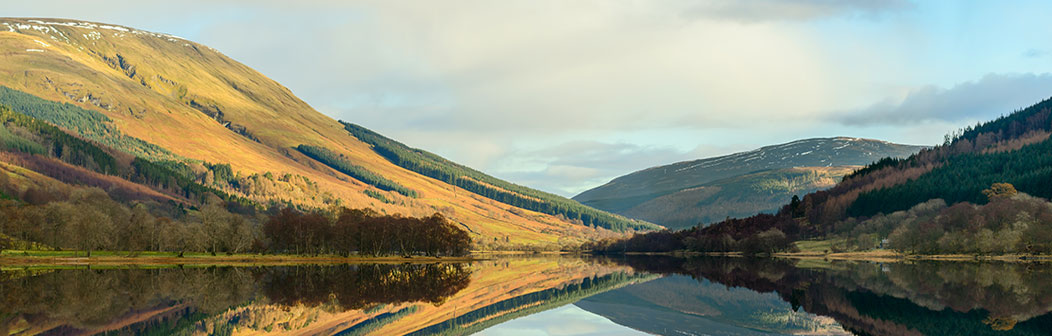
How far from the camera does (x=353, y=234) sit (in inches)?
5738

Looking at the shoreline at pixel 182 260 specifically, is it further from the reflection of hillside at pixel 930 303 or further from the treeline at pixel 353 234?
the reflection of hillside at pixel 930 303

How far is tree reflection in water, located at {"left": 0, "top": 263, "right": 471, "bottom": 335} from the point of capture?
37.1m

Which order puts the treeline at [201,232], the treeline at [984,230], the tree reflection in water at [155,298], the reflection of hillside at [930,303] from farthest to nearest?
the treeline at [984,230] < the treeline at [201,232] < the tree reflection in water at [155,298] < the reflection of hillside at [930,303]

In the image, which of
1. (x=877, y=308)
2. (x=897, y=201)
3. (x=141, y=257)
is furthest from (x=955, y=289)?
(x=897, y=201)

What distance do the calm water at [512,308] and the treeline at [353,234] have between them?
6743 centimetres

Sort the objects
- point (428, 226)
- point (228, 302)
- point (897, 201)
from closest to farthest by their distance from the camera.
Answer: point (228, 302)
point (428, 226)
point (897, 201)

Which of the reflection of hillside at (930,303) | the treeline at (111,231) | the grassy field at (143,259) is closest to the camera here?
the reflection of hillside at (930,303)

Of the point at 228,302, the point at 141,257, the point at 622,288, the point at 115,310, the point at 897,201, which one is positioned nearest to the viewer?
the point at 115,310

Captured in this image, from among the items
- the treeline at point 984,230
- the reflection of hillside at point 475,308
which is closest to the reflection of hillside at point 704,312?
the reflection of hillside at point 475,308

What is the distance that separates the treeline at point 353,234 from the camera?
140 meters

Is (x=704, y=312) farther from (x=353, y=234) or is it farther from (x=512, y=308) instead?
(x=353, y=234)

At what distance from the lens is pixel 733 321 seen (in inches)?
1711

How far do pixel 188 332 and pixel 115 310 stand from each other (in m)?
11.1

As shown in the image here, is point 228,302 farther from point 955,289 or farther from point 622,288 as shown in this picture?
point 955,289
